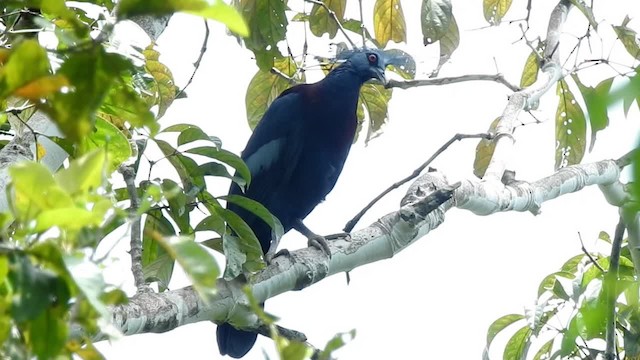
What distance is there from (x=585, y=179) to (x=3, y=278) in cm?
275

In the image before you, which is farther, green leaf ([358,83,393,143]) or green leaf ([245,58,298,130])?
green leaf ([358,83,393,143])

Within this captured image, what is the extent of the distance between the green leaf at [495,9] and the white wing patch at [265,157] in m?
1.00

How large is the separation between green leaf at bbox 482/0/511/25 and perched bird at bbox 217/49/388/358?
505 millimetres

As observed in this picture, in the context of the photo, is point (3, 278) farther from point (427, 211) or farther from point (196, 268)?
point (427, 211)

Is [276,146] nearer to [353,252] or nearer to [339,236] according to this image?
[339,236]

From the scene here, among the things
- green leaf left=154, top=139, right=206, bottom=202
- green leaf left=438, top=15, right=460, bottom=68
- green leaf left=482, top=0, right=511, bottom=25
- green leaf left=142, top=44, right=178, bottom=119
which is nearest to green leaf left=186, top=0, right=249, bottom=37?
green leaf left=154, top=139, right=206, bottom=202

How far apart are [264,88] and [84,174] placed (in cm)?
281

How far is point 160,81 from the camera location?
2.82 meters

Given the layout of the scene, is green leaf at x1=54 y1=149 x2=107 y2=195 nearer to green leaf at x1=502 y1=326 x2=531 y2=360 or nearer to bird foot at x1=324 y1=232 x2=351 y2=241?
bird foot at x1=324 y1=232 x2=351 y2=241

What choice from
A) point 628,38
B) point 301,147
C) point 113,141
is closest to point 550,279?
point 628,38

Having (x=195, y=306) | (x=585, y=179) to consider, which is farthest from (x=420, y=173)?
(x=195, y=306)

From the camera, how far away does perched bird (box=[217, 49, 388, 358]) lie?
387 centimetres

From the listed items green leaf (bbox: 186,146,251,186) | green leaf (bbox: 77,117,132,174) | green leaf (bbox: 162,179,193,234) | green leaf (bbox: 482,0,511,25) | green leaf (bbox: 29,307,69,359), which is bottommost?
green leaf (bbox: 29,307,69,359)

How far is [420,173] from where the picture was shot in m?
2.92
